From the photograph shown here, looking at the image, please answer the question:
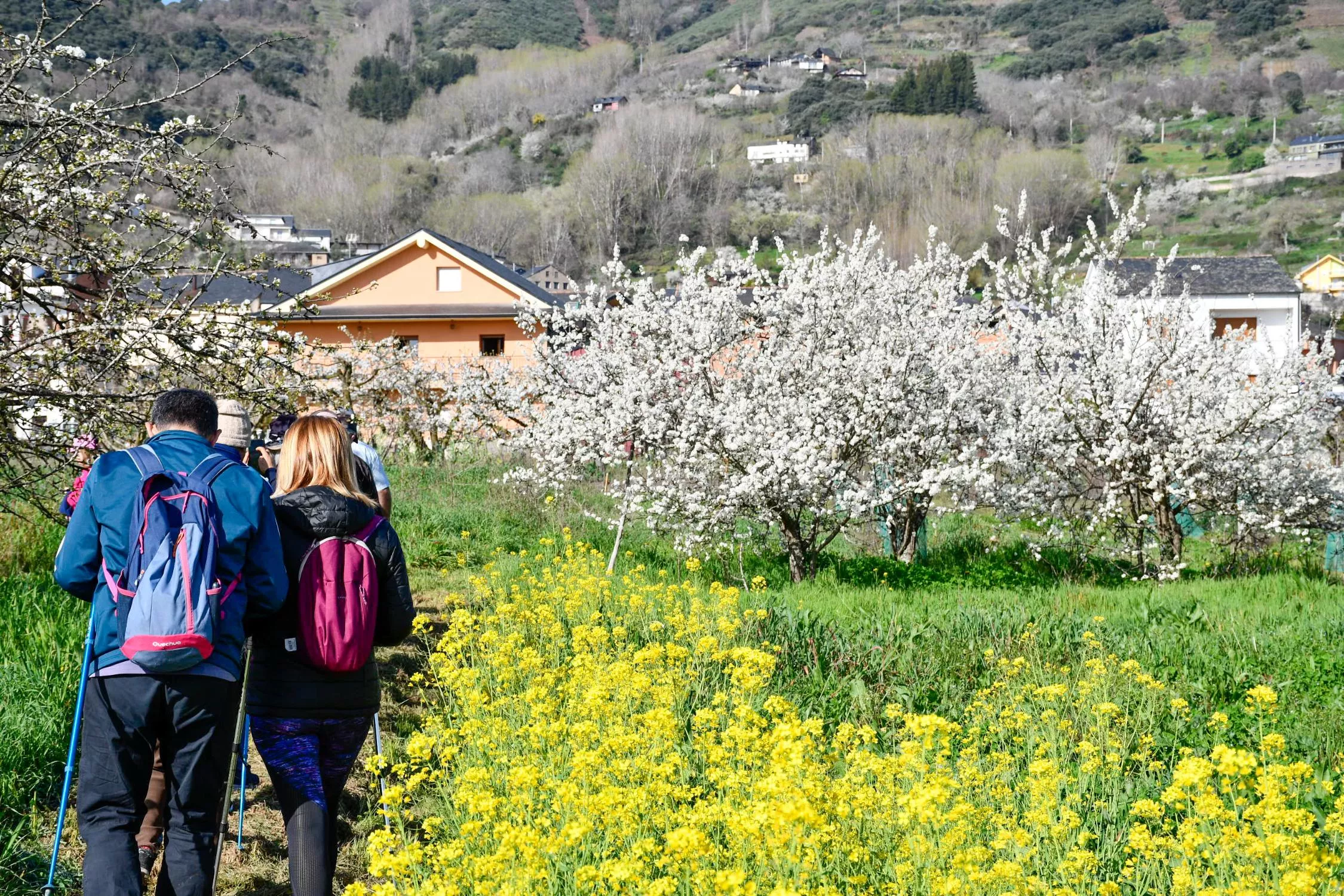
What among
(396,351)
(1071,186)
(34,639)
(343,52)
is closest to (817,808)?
(34,639)

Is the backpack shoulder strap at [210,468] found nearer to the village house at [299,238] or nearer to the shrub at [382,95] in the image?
the village house at [299,238]

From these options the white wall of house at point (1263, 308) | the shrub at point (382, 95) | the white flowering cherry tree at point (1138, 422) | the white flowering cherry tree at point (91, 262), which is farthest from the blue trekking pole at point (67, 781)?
the shrub at point (382, 95)

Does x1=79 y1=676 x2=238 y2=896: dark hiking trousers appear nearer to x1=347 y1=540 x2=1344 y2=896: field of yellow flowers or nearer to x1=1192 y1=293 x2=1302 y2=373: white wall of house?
x1=347 y1=540 x2=1344 y2=896: field of yellow flowers

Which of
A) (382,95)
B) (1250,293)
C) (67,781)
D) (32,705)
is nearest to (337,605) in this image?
(67,781)

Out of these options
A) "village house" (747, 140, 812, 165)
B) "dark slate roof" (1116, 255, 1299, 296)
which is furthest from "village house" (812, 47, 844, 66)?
"dark slate roof" (1116, 255, 1299, 296)

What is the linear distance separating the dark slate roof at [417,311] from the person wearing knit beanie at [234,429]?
28968mm

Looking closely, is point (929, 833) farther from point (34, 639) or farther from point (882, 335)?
point (882, 335)

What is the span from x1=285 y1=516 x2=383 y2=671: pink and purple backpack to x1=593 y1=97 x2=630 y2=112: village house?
143 metres

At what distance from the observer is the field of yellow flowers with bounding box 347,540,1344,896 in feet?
10.8

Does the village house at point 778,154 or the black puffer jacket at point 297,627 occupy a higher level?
the village house at point 778,154

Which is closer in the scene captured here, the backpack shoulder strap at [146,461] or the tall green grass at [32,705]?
the backpack shoulder strap at [146,461]

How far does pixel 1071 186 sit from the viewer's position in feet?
282

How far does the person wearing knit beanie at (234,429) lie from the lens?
4.47 m

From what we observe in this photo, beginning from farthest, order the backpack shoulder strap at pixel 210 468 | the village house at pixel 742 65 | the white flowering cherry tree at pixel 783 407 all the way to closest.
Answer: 1. the village house at pixel 742 65
2. the white flowering cherry tree at pixel 783 407
3. the backpack shoulder strap at pixel 210 468
